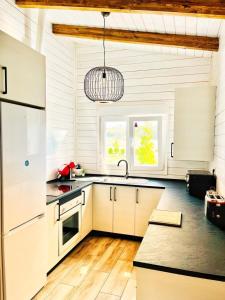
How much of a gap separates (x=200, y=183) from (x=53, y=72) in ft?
8.43

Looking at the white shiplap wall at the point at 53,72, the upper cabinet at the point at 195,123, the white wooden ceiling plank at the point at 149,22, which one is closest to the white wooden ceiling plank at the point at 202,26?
the white wooden ceiling plank at the point at 149,22

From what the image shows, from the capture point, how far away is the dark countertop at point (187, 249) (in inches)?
47.6

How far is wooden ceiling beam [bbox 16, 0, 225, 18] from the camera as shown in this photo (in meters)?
1.80

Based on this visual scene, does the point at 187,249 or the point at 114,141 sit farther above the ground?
the point at 114,141

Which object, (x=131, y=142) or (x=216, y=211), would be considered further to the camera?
(x=131, y=142)

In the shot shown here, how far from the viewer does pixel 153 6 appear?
193 centimetres

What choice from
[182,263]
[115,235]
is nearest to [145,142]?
[115,235]

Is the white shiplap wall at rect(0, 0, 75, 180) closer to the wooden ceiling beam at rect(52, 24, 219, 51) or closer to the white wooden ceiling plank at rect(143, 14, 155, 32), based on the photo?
the wooden ceiling beam at rect(52, 24, 219, 51)

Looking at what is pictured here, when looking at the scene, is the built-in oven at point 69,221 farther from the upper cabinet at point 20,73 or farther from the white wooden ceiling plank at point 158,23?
the white wooden ceiling plank at point 158,23

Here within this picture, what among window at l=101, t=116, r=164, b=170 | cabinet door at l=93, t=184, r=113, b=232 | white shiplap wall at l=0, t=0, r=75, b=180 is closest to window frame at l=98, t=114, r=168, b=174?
window at l=101, t=116, r=164, b=170

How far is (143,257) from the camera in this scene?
1327 mm

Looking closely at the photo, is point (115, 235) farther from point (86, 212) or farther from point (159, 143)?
point (159, 143)

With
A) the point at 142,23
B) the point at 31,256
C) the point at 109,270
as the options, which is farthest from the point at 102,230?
the point at 142,23

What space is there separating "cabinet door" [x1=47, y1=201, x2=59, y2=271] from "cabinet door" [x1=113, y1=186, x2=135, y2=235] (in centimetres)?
108
